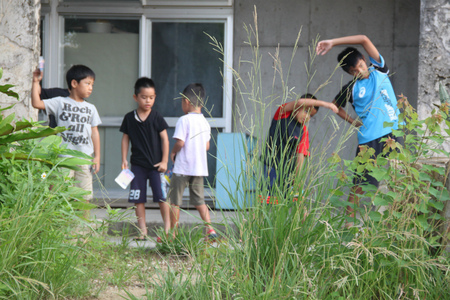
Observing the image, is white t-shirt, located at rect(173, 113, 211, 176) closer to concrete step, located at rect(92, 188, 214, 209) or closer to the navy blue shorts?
the navy blue shorts

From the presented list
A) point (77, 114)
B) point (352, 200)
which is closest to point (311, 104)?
point (352, 200)

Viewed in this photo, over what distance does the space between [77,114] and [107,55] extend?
2.54 metres

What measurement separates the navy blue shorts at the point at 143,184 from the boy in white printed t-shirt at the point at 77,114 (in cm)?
37

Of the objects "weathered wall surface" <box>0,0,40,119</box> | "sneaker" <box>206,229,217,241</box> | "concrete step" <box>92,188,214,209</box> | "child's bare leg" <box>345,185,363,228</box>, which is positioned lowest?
"concrete step" <box>92,188,214,209</box>

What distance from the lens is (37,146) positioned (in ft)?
9.82

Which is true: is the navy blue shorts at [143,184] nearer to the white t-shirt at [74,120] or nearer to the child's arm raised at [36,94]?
the white t-shirt at [74,120]

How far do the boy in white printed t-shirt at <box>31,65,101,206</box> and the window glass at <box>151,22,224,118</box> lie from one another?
7.17ft

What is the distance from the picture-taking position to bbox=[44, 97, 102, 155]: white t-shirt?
4766mm

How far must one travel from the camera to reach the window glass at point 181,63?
6.98 metres

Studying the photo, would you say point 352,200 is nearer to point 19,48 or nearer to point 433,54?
point 433,54

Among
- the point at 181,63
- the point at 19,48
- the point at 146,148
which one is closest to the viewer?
the point at 146,148

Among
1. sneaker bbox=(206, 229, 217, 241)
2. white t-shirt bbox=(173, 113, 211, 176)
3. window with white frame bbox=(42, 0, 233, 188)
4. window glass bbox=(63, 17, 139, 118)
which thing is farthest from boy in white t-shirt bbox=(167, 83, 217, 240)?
window glass bbox=(63, 17, 139, 118)

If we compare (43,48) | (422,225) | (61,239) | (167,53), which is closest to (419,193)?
(422,225)

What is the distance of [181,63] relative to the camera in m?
7.03
